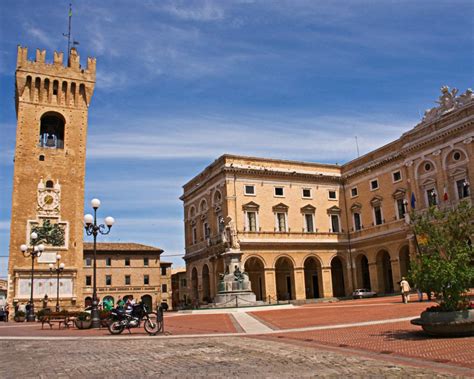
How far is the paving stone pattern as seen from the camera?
26.8ft

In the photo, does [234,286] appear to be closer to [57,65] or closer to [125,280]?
[57,65]

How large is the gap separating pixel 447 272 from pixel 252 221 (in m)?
34.5

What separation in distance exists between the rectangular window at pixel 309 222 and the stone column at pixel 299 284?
14.0ft

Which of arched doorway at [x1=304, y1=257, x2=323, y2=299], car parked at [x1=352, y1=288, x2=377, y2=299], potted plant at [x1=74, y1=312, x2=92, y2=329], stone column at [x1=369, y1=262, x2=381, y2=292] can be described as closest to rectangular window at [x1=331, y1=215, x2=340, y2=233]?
arched doorway at [x1=304, y1=257, x2=323, y2=299]

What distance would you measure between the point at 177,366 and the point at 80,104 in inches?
1651

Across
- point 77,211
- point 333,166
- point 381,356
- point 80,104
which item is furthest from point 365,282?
point 381,356

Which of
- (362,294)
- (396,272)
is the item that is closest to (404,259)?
(396,272)

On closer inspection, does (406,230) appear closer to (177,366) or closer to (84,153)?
(84,153)

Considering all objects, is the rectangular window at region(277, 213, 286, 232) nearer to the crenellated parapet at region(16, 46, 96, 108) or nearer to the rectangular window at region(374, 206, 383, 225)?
the rectangular window at region(374, 206, 383, 225)

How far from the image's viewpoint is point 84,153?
45656 millimetres

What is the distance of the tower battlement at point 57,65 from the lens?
44938mm

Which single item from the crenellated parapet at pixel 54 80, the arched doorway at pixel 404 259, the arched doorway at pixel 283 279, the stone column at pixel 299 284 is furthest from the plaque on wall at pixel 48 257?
the arched doorway at pixel 404 259

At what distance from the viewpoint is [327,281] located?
156 feet

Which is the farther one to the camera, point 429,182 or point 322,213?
point 322,213
